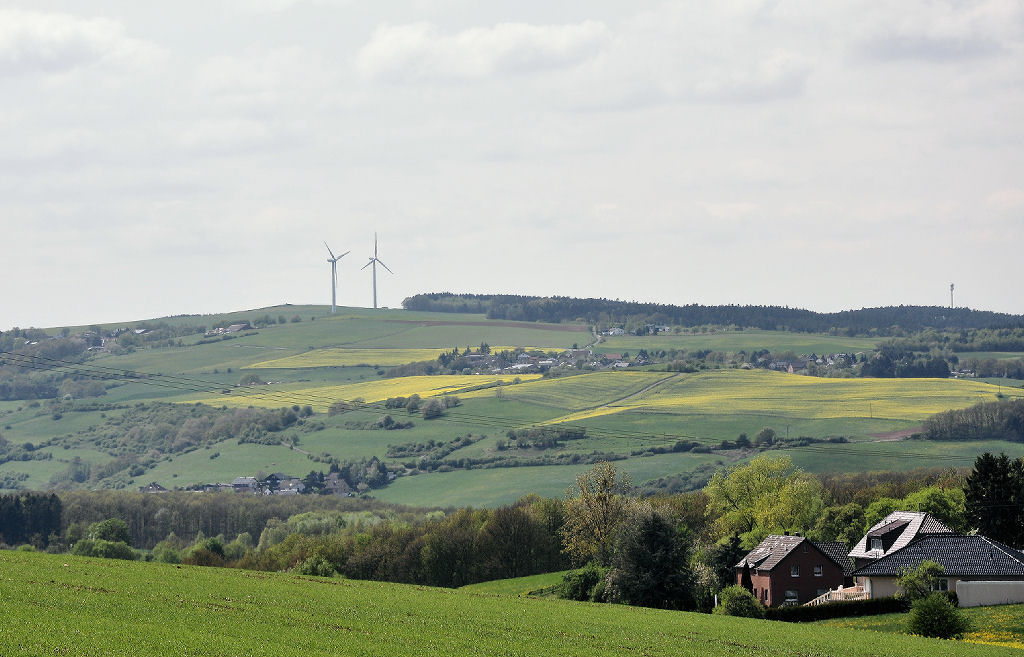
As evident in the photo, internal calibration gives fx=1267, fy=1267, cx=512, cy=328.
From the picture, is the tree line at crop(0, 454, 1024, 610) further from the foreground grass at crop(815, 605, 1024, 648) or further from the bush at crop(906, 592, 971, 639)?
the bush at crop(906, 592, 971, 639)

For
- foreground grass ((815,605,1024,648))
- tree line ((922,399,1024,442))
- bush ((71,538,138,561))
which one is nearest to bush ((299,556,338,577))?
bush ((71,538,138,561))

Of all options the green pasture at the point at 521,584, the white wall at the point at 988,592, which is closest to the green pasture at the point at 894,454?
the green pasture at the point at 521,584

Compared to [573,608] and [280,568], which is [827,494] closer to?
[280,568]

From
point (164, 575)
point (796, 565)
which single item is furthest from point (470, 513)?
point (164, 575)

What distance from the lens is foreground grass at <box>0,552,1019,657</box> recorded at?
38.8 metres

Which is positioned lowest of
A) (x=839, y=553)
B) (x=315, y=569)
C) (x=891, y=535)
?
(x=839, y=553)

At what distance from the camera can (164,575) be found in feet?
186

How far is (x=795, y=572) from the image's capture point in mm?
96500

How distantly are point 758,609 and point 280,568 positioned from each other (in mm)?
58620

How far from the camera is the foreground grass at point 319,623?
127ft

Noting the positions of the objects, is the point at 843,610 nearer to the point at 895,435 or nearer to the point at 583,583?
the point at 583,583

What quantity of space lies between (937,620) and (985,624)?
5286 millimetres

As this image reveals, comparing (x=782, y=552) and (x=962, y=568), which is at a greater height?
(x=962, y=568)

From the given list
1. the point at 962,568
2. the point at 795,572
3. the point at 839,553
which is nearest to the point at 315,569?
the point at 795,572
